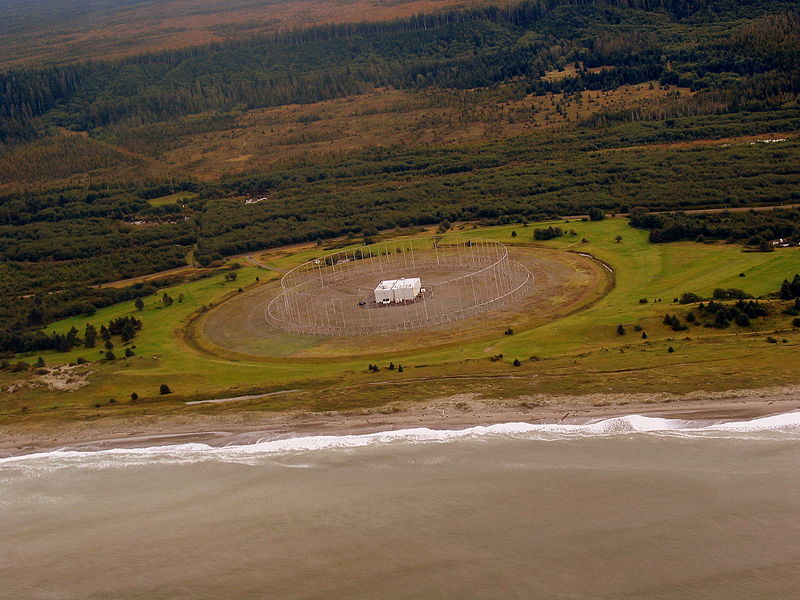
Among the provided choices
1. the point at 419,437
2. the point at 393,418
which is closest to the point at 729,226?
the point at 393,418

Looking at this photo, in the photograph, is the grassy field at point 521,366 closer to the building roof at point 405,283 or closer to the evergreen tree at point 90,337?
the evergreen tree at point 90,337

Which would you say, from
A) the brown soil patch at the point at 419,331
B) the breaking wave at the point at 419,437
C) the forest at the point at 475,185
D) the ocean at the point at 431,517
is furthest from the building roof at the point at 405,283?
the ocean at the point at 431,517

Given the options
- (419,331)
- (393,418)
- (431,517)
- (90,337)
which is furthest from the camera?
(90,337)

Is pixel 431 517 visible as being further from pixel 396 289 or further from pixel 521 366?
pixel 396 289

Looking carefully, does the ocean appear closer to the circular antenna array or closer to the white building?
the circular antenna array

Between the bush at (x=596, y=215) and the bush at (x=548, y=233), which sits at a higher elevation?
the bush at (x=596, y=215)

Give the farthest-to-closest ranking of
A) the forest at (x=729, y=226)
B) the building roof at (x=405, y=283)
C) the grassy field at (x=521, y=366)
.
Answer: the forest at (x=729, y=226), the building roof at (x=405, y=283), the grassy field at (x=521, y=366)

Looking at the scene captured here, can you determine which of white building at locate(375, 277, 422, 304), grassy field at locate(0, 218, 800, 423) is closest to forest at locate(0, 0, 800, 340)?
grassy field at locate(0, 218, 800, 423)
